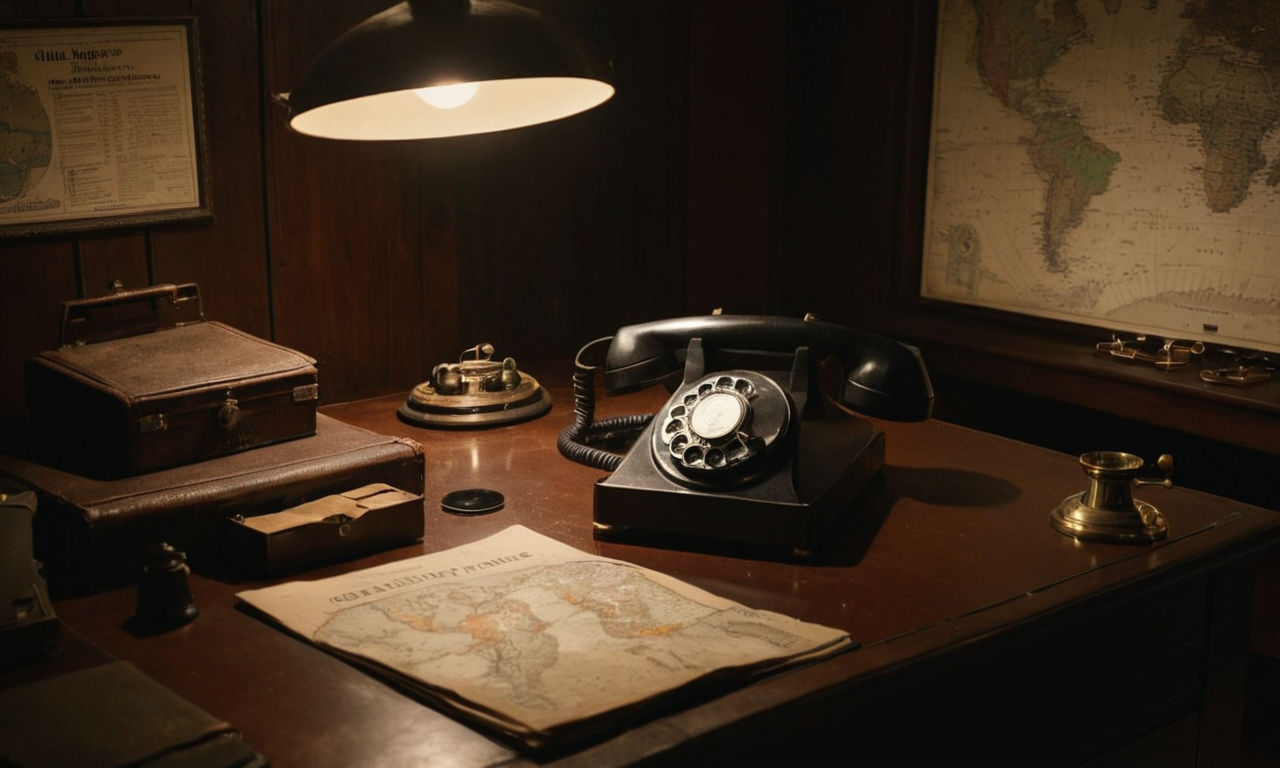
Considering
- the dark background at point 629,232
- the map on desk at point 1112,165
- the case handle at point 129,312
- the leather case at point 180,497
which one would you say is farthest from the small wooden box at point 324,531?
the map on desk at point 1112,165

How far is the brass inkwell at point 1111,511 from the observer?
4.70ft

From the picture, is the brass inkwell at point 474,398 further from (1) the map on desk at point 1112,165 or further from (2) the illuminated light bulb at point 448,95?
(1) the map on desk at point 1112,165

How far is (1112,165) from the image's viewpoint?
2203 millimetres

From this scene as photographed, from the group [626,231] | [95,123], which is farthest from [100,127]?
[626,231]

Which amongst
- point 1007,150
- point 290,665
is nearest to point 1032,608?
point 290,665

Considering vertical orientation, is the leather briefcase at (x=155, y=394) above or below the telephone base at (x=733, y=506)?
above

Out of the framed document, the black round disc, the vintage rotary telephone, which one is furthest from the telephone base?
the framed document

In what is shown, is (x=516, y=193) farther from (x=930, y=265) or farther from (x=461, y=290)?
(x=930, y=265)

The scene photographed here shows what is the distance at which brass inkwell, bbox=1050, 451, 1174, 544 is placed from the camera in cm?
143

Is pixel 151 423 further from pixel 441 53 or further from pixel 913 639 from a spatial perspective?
pixel 913 639

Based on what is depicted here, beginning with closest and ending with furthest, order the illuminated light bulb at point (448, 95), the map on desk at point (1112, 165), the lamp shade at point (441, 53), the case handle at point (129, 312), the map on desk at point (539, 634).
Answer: the map on desk at point (539, 634)
the lamp shade at point (441, 53)
the illuminated light bulb at point (448, 95)
the case handle at point (129, 312)
the map on desk at point (1112, 165)

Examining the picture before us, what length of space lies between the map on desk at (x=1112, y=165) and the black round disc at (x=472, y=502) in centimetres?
122

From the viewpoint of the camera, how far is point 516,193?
2146mm

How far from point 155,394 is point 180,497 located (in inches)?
A: 5.3
